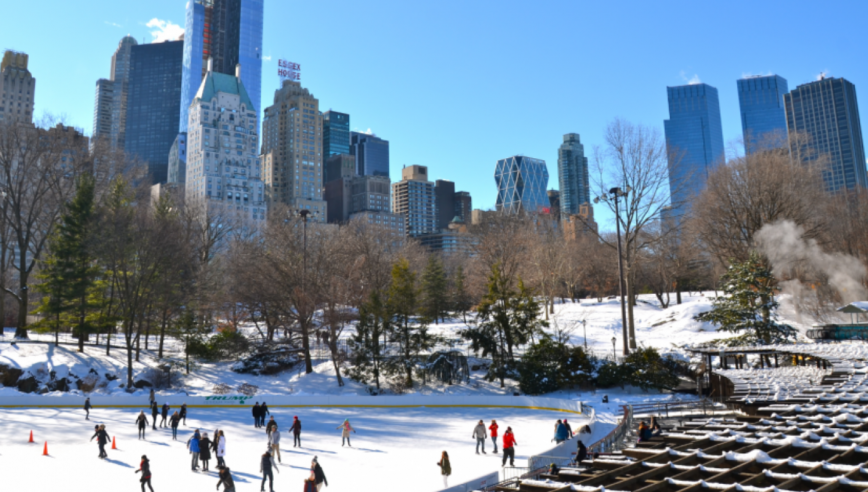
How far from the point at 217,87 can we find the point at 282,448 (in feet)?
601

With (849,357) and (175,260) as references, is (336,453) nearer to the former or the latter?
(849,357)

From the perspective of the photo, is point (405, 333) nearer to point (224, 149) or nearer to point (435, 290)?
point (435, 290)

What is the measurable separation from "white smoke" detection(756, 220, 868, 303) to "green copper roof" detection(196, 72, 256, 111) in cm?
16885

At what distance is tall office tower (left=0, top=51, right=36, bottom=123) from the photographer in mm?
186875

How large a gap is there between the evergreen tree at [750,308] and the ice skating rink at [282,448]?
16.8 meters

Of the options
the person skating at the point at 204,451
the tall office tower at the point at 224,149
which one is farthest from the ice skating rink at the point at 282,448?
the tall office tower at the point at 224,149

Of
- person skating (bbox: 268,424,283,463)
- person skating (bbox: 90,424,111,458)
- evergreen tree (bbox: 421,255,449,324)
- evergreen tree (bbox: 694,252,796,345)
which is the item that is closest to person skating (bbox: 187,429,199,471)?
person skating (bbox: 268,424,283,463)

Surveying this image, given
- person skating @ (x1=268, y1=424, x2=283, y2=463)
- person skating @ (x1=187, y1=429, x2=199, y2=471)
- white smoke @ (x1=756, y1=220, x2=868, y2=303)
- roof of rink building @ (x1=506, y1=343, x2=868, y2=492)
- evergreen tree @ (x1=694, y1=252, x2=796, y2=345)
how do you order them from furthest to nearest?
white smoke @ (x1=756, y1=220, x2=868, y2=303)
evergreen tree @ (x1=694, y1=252, x2=796, y2=345)
person skating @ (x1=268, y1=424, x2=283, y2=463)
person skating @ (x1=187, y1=429, x2=199, y2=471)
roof of rink building @ (x1=506, y1=343, x2=868, y2=492)

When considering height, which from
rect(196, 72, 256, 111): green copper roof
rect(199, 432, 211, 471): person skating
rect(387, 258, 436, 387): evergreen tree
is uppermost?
rect(196, 72, 256, 111): green copper roof

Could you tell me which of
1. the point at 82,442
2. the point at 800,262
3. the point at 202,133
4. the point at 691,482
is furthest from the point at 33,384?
the point at 202,133

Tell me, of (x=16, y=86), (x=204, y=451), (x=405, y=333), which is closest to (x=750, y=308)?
(x=405, y=333)

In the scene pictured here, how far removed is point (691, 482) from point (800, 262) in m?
43.4

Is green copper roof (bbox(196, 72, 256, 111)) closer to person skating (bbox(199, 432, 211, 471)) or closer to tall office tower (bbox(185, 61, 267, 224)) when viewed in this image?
tall office tower (bbox(185, 61, 267, 224))

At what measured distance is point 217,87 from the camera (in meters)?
184
